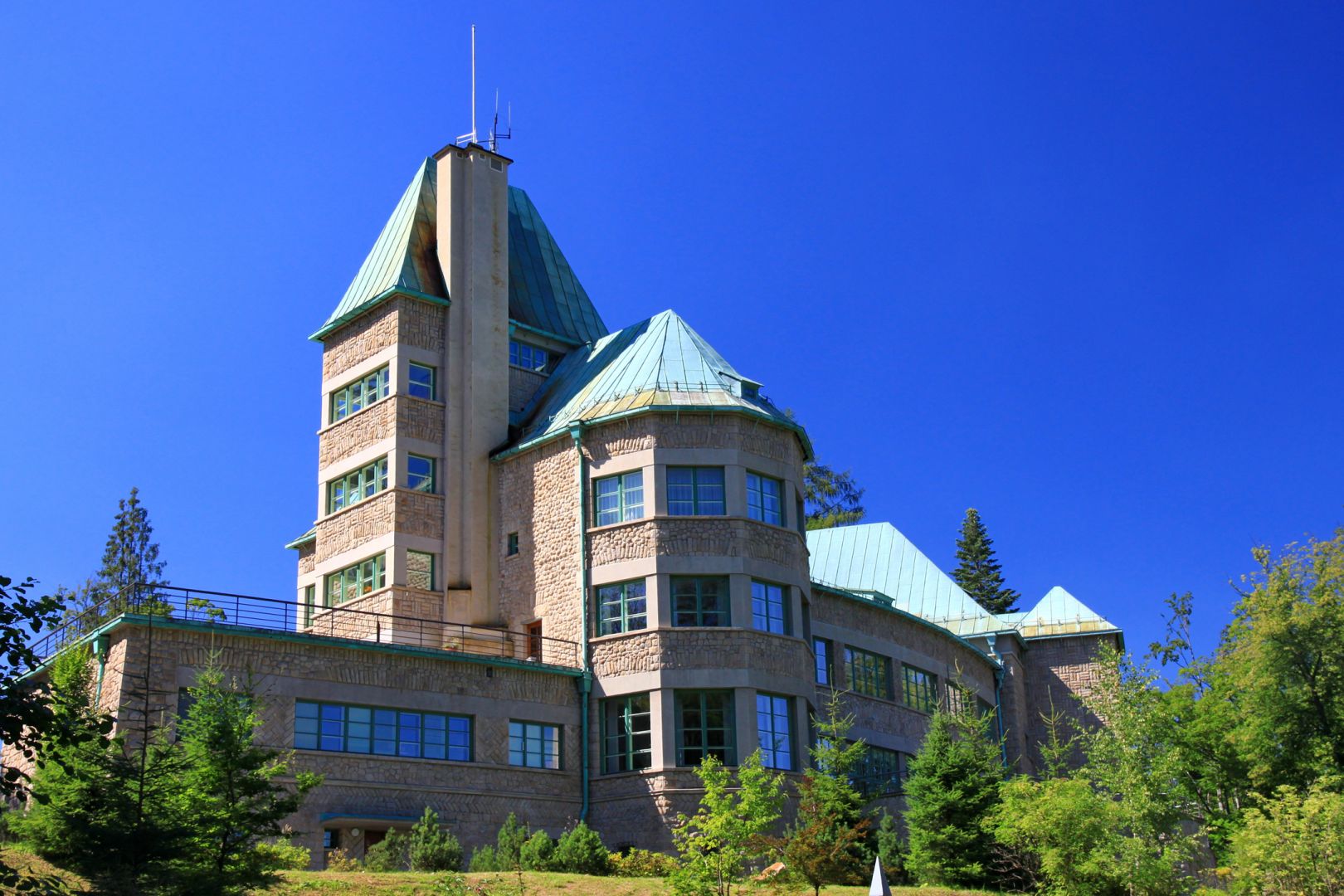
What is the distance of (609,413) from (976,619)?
68.8 ft

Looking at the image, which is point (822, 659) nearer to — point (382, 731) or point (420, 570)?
point (420, 570)

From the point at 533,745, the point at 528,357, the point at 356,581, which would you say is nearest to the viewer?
the point at 533,745

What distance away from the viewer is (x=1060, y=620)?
53188 millimetres

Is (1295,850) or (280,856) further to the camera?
(1295,850)

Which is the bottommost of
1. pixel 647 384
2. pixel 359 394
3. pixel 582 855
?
pixel 582 855

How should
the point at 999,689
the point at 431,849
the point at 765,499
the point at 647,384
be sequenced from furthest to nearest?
the point at 999,689
the point at 647,384
the point at 765,499
the point at 431,849

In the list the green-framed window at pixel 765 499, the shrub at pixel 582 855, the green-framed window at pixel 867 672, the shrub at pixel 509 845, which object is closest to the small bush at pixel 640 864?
the shrub at pixel 582 855

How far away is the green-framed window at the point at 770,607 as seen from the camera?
3462cm

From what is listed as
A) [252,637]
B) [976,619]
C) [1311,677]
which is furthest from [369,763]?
[976,619]

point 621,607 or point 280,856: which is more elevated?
point 621,607

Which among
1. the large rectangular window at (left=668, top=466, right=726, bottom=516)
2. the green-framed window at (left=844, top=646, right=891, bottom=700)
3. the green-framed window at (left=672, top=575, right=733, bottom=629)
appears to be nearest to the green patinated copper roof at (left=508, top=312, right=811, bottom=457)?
the large rectangular window at (left=668, top=466, right=726, bottom=516)

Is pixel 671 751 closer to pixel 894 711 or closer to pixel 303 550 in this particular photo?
pixel 894 711

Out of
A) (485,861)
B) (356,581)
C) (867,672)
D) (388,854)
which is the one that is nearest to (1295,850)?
(485,861)

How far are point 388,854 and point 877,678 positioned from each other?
707 inches
